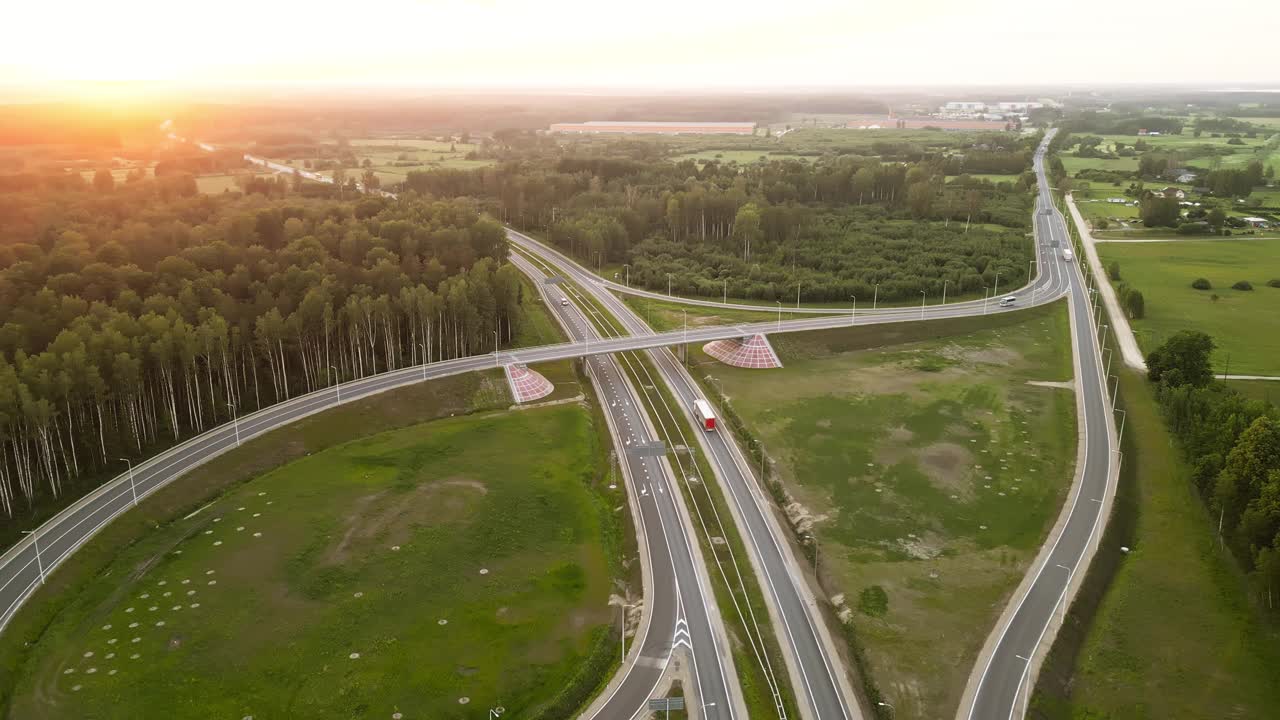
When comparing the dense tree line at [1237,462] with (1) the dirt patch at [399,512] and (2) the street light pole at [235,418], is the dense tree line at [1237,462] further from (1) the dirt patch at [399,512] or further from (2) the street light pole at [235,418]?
(2) the street light pole at [235,418]

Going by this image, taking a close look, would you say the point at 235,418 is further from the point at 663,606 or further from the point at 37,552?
the point at 663,606

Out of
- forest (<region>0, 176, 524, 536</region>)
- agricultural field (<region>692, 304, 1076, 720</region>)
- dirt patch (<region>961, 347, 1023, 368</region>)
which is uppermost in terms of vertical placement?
forest (<region>0, 176, 524, 536</region>)

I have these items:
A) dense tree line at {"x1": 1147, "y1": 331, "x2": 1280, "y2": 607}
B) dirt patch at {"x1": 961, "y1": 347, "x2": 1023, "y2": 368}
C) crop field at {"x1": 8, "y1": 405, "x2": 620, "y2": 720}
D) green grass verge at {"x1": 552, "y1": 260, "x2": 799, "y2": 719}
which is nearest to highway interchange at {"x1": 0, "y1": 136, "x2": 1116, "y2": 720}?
green grass verge at {"x1": 552, "y1": 260, "x2": 799, "y2": 719}

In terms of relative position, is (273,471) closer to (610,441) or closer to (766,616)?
(610,441)

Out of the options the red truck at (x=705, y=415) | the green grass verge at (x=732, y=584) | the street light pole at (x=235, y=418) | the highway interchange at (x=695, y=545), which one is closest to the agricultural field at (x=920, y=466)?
the highway interchange at (x=695, y=545)

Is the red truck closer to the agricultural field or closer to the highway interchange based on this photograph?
the highway interchange

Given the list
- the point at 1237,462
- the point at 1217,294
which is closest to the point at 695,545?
the point at 1237,462
